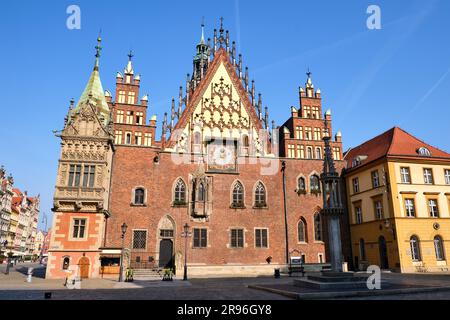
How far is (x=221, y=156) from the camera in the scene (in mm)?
32375

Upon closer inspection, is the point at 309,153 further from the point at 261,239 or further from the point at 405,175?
the point at 261,239

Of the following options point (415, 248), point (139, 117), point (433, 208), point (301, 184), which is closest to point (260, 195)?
point (301, 184)

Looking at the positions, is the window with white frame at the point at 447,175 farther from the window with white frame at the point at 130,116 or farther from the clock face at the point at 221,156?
the window with white frame at the point at 130,116

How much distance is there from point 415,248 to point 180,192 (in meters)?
20.8

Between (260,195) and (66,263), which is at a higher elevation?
(260,195)

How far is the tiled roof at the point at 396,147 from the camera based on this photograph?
98.9ft

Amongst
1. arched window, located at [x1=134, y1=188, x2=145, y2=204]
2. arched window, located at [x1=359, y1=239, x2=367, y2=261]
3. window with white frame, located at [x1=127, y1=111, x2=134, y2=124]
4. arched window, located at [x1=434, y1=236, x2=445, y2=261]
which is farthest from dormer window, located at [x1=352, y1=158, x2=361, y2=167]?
window with white frame, located at [x1=127, y1=111, x2=134, y2=124]

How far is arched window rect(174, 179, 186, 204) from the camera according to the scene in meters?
30.8

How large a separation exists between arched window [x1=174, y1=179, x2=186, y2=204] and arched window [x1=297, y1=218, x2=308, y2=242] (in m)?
11.6

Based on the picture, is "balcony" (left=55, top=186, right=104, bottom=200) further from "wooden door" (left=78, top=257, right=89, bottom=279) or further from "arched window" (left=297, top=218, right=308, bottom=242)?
"arched window" (left=297, top=218, right=308, bottom=242)

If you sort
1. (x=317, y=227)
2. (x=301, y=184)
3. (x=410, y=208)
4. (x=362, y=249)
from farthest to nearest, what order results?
(x=301, y=184)
(x=317, y=227)
(x=362, y=249)
(x=410, y=208)

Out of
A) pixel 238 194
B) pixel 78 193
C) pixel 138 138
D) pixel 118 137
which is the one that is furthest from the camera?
pixel 238 194

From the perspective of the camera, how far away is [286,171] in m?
33.3
